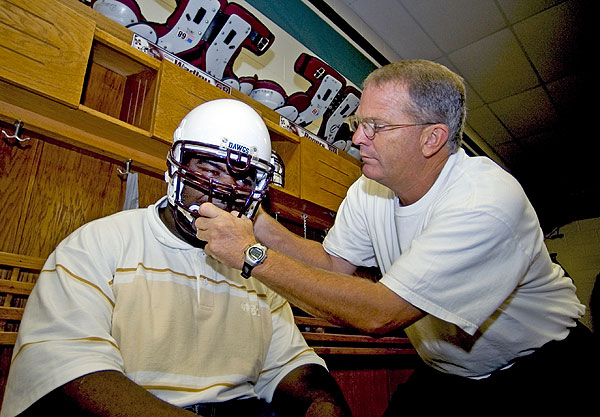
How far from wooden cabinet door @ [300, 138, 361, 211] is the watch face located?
1.34m

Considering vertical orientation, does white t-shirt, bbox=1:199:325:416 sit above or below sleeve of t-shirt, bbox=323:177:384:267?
below

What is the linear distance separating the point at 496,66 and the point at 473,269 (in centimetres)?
387

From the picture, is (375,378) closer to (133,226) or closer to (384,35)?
(133,226)

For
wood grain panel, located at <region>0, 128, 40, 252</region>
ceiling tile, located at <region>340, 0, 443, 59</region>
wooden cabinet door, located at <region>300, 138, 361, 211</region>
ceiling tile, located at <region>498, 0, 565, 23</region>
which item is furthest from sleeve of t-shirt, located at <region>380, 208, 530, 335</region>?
ceiling tile, located at <region>498, 0, 565, 23</region>

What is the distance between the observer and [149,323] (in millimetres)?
1211

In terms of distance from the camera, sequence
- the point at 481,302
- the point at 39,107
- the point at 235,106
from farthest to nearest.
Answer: the point at 39,107, the point at 235,106, the point at 481,302

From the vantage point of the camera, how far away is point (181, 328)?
1.28m

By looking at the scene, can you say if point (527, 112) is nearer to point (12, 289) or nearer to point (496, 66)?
point (496, 66)

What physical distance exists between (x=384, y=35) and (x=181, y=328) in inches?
141

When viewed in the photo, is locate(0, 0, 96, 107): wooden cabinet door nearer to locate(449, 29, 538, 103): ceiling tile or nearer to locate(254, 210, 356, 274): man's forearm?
locate(254, 210, 356, 274): man's forearm

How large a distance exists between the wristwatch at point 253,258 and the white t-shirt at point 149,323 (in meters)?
0.25

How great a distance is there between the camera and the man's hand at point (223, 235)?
1.25 metres

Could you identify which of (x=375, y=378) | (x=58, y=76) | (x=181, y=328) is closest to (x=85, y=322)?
(x=181, y=328)

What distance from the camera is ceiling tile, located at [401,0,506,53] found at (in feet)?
11.8
